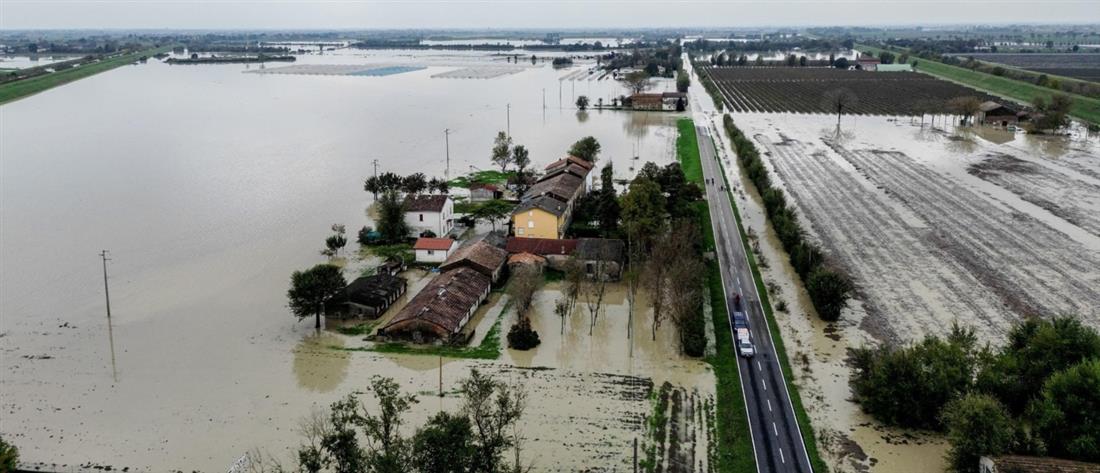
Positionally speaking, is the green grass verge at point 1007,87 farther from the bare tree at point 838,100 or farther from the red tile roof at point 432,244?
the red tile roof at point 432,244

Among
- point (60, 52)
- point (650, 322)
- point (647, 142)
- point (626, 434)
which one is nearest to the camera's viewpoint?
point (626, 434)

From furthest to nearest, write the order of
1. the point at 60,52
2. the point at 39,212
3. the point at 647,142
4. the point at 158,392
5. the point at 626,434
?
the point at 60,52
the point at 647,142
the point at 39,212
the point at 158,392
the point at 626,434

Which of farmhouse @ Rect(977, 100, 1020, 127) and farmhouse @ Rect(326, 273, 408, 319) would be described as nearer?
farmhouse @ Rect(326, 273, 408, 319)

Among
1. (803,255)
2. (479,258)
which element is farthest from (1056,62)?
(479,258)

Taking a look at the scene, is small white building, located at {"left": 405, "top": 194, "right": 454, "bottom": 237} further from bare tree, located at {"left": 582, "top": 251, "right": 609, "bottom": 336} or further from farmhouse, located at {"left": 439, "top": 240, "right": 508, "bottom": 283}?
bare tree, located at {"left": 582, "top": 251, "right": 609, "bottom": 336}

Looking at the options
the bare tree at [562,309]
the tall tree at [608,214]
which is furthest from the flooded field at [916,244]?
the bare tree at [562,309]

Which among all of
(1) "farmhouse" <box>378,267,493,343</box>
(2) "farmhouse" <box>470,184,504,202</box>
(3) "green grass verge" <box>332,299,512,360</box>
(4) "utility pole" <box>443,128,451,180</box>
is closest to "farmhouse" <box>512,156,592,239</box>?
(2) "farmhouse" <box>470,184,504,202</box>

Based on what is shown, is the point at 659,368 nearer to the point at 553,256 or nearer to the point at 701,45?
the point at 553,256

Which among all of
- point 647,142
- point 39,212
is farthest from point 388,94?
point 39,212

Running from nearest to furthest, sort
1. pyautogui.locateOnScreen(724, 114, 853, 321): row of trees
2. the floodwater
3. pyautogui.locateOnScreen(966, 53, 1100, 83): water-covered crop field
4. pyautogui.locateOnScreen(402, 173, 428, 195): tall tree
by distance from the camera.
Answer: the floodwater < pyautogui.locateOnScreen(724, 114, 853, 321): row of trees < pyautogui.locateOnScreen(402, 173, 428, 195): tall tree < pyautogui.locateOnScreen(966, 53, 1100, 83): water-covered crop field
